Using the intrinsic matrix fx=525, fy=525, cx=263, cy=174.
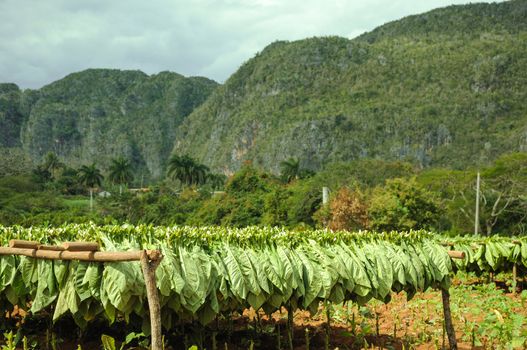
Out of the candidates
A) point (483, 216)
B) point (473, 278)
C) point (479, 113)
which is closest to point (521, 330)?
point (473, 278)

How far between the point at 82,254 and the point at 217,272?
1095mm

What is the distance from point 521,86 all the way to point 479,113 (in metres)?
9.65

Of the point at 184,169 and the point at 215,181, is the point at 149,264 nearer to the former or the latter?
the point at 184,169

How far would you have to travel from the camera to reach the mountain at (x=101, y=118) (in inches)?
6078

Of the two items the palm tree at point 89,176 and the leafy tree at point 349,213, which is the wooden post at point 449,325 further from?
the palm tree at point 89,176

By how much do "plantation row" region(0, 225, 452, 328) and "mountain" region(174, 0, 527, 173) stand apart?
63885mm

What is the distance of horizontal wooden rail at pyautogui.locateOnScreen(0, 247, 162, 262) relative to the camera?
3.75 m

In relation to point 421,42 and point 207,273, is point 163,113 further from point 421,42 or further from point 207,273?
point 207,273

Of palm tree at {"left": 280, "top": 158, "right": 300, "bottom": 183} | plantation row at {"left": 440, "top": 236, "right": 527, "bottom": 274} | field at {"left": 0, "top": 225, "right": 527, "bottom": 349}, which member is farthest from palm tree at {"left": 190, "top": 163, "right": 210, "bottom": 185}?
field at {"left": 0, "top": 225, "right": 527, "bottom": 349}

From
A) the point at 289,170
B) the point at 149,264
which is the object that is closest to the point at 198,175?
the point at 289,170

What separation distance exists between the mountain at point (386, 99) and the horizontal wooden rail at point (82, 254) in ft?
216

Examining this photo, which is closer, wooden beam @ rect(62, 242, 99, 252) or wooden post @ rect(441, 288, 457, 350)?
wooden beam @ rect(62, 242, 99, 252)

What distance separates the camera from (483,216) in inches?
1244

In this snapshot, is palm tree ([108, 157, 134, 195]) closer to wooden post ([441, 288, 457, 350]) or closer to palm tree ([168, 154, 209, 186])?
palm tree ([168, 154, 209, 186])
